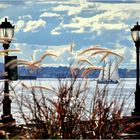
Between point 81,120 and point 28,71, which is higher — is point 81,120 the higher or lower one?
the lower one

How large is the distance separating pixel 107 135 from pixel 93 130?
148mm

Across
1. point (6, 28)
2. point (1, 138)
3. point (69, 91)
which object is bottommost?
point (1, 138)

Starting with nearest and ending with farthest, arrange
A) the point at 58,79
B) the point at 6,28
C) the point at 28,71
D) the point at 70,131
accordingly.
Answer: the point at 70,131
the point at 58,79
the point at 28,71
the point at 6,28

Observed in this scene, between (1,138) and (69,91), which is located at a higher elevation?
(69,91)

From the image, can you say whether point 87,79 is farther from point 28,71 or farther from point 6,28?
point 6,28

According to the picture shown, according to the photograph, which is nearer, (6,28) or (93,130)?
(93,130)

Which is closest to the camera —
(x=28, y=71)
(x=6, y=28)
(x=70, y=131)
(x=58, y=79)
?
(x=70, y=131)

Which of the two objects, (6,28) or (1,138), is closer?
(1,138)

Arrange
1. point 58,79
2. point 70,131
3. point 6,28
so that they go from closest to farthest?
point 70,131, point 58,79, point 6,28

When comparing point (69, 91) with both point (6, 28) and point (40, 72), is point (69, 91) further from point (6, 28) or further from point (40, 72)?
point (6, 28)

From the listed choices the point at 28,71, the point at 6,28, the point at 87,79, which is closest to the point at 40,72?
the point at 28,71

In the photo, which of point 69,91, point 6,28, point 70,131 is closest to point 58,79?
point 69,91

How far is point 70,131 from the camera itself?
231 inches

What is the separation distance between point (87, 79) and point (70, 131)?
73cm
